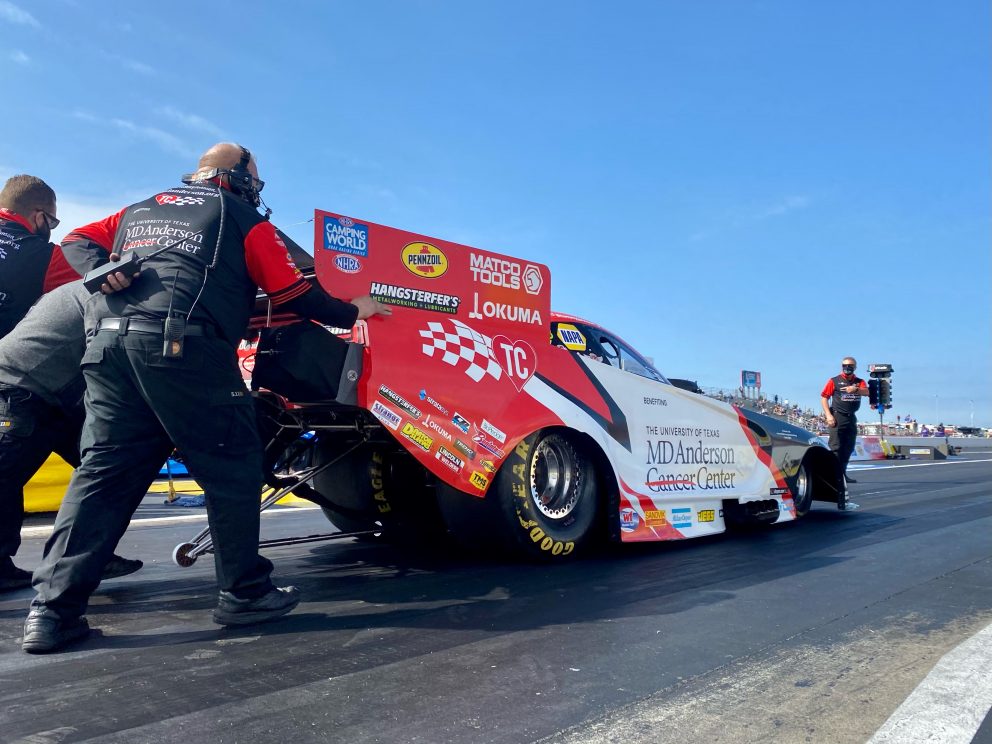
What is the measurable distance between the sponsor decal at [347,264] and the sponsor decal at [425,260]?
0.98 feet

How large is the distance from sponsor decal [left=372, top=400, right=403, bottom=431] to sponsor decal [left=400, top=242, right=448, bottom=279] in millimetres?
754

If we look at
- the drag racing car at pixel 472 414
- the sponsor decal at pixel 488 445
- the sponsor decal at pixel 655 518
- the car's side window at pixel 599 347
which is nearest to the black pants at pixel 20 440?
the drag racing car at pixel 472 414

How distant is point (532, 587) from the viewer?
400 centimetres

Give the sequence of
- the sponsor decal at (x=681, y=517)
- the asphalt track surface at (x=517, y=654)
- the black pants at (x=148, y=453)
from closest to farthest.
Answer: the asphalt track surface at (x=517, y=654) → the black pants at (x=148, y=453) → the sponsor decal at (x=681, y=517)

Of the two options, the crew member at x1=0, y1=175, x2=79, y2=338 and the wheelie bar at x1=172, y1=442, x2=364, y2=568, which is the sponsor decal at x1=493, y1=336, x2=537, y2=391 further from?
the crew member at x1=0, y1=175, x2=79, y2=338

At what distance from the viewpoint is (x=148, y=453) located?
3.11 meters

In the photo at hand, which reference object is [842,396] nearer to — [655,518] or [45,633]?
[655,518]

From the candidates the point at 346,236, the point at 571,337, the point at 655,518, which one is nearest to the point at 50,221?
the point at 346,236

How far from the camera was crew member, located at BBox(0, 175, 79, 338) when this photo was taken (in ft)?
13.0

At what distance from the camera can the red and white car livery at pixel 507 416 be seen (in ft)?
12.6

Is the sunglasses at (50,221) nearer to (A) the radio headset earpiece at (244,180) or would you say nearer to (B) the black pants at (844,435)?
(A) the radio headset earpiece at (244,180)

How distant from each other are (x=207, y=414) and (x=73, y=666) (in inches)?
38.5

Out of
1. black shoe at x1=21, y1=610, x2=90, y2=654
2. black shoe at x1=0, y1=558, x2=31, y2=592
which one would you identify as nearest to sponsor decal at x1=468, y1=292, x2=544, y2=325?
black shoe at x1=21, y1=610, x2=90, y2=654

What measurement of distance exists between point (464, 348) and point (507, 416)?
0.47 metres
